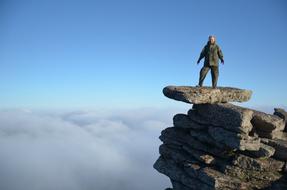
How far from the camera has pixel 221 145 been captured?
980 inches

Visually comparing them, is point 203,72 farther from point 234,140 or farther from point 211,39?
point 234,140

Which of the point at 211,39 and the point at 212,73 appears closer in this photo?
the point at 211,39

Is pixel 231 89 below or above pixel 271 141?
above

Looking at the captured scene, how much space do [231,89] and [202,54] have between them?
418cm

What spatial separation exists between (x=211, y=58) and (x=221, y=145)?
7.92 m

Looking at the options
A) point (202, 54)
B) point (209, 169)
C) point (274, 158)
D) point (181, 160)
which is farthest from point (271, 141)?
point (202, 54)

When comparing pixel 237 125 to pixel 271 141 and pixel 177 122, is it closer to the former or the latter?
pixel 271 141

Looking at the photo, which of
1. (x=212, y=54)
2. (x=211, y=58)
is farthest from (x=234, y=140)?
(x=212, y=54)

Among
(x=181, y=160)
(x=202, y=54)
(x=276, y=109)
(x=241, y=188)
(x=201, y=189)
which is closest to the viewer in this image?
(x=241, y=188)

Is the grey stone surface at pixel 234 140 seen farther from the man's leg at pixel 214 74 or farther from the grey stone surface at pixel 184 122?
the man's leg at pixel 214 74

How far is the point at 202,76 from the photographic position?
28109 mm

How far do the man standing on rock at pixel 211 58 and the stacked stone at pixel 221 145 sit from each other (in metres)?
1.85

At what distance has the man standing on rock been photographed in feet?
90.8

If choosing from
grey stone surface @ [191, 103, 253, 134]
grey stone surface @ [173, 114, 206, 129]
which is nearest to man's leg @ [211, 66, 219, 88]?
grey stone surface @ [191, 103, 253, 134]
